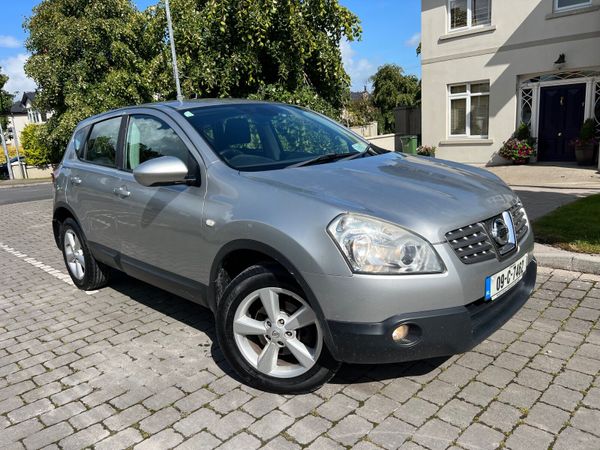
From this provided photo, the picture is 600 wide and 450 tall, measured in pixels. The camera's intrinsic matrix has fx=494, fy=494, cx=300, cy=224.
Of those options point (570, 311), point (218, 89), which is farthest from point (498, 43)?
point (570, 311)

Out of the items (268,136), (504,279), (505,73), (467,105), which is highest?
(505,73)

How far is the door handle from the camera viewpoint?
392 centimetres

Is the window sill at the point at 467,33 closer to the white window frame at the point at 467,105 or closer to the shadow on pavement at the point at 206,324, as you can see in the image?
the white window frame at the point at 467,105

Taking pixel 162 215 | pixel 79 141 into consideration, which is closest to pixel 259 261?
pixel 162 215

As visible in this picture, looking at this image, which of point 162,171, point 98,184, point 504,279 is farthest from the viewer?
point 98,184

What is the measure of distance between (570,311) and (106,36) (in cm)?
2235

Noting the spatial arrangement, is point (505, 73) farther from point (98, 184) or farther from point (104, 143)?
point (98, 184)

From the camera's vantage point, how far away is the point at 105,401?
3.05 meters

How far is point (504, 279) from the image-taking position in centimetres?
283

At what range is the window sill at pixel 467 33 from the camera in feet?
47.3

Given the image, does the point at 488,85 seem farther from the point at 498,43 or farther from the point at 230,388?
the point at 230,388

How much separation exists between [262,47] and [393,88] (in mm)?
28628

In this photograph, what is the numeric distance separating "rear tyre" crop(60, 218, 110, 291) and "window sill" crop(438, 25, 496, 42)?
13446 millimetres

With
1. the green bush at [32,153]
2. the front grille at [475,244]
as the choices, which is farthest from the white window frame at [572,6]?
the green bush at [32,153]
